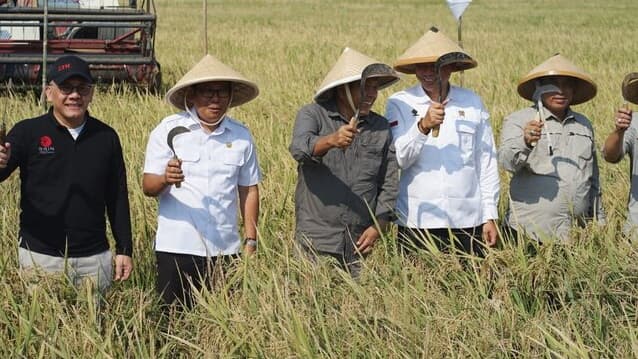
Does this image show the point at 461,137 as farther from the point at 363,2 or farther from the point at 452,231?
the point at 363,2

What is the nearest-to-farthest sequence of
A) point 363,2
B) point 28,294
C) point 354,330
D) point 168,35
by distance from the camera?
1. point 354,330
2. point 28,294
3. point 168,35
4. point 363,2

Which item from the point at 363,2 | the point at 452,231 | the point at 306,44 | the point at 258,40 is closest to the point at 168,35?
the point at 258,40

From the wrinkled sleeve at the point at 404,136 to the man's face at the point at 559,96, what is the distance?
0.62 m

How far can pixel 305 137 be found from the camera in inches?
141

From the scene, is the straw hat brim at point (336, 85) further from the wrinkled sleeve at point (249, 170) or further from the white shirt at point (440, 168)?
the wrinkled sleeve at point (249, 170)

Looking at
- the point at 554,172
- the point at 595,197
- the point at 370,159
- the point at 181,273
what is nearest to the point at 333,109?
the point at 370,159

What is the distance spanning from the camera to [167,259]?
351cm

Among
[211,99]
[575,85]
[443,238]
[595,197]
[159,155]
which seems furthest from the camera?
[575,85]

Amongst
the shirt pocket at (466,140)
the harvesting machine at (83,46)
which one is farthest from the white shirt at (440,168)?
the harvesting machine at (83,46)

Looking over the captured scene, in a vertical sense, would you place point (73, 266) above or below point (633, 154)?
below

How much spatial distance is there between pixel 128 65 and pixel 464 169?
233 inches

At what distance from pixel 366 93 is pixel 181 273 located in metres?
0.97

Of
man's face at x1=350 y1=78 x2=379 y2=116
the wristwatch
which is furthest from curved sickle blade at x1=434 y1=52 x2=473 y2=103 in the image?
the wristwatch

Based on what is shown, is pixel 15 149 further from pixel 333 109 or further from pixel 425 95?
pixel 425 95
